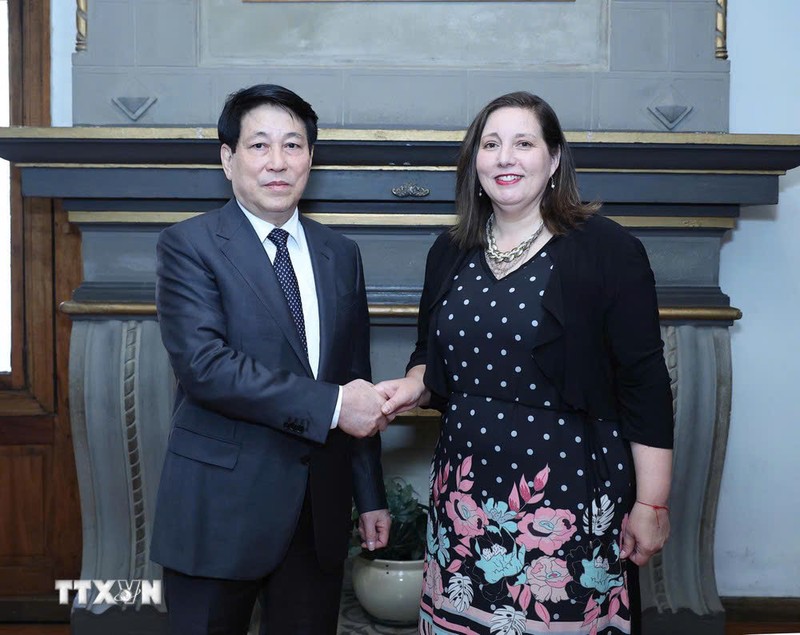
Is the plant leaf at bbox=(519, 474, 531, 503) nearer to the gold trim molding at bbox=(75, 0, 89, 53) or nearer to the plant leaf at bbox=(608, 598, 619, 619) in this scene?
the plant leaf at bbox=(608, 598, 619, 619)

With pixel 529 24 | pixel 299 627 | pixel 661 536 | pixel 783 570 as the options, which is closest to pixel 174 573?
pixel 299 627

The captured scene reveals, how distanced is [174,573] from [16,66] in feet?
6.11

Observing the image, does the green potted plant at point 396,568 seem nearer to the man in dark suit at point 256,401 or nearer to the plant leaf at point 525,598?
the man in dark suit at point 256,401

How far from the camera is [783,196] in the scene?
278 cm

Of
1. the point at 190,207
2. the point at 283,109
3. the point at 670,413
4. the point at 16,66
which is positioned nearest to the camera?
the point at 670,413

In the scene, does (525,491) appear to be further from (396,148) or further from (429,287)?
(396,148)

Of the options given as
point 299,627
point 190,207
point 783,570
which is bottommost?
point 783,570

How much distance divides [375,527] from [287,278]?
22.9 inches

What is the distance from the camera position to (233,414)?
5.22 feet

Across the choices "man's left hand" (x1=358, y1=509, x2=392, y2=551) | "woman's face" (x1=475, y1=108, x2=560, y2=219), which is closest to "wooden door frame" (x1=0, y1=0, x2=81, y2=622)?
"man's left hand" (x1=358, y1=509, x2=392, y2=551)

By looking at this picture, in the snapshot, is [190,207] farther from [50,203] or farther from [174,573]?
[174,573]

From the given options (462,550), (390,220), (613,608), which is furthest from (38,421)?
(613,608)

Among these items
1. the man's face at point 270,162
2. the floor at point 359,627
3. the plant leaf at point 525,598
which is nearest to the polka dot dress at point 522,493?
the plant leaf at point 525,598

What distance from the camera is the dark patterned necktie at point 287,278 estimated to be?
5.51 feet
